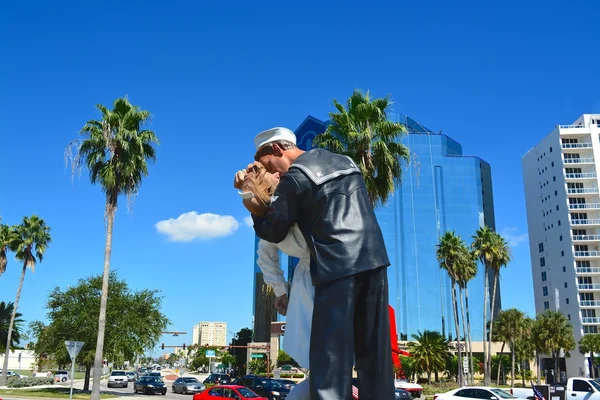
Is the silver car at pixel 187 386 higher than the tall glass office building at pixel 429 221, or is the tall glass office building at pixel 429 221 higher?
the tall glass office building at pixel 429 221

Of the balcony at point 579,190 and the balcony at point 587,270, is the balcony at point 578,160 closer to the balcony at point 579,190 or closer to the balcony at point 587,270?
the balcony at point 579,190

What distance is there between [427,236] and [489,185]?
61.0 feet

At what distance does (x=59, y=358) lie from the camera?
32438mm

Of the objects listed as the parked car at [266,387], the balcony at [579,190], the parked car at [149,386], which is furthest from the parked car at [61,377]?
the balcony at [579,190]

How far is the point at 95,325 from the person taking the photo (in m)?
32.1

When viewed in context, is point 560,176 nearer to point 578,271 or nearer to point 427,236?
point 578,271

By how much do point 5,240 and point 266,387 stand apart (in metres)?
26.7

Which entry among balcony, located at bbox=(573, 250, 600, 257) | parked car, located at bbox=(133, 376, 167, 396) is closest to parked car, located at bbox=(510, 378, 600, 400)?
parked car, located at bbox=(133, 376, 167, 396)

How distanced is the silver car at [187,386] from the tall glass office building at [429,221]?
37095mm

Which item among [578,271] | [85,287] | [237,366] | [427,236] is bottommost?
[237,366]

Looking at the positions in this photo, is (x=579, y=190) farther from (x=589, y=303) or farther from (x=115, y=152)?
(x=115, y=152)

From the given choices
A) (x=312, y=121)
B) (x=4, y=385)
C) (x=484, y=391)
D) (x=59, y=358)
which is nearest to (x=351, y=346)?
(x=484, y=391)

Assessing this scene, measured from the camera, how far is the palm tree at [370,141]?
19.3 meters

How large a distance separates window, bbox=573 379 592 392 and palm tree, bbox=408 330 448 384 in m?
26.8
